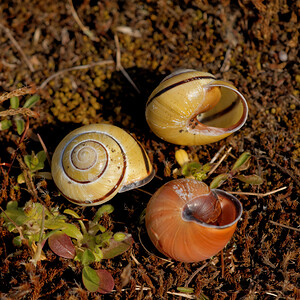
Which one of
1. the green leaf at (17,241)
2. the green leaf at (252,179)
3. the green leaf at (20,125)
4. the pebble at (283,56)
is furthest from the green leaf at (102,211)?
the pebble at (283,56)

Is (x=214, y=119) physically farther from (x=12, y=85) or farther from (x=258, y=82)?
(x=12, y=85)

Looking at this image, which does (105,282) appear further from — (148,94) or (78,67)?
(78,67)

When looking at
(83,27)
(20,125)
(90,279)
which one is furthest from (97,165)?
(83,27)

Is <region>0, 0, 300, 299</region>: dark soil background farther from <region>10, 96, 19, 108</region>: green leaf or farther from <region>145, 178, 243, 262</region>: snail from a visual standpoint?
<region>145, 178, 243, 262</region>: snail

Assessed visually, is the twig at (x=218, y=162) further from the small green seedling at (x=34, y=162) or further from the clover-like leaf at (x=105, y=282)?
the small green seedling at (x=34, y=162)

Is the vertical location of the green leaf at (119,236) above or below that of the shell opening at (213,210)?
below

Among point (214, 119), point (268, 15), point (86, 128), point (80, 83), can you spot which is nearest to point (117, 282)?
point (86, 128)
